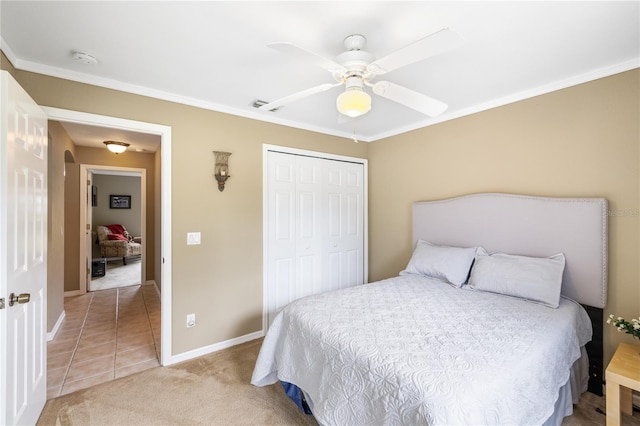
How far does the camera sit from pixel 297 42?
1.78 metres

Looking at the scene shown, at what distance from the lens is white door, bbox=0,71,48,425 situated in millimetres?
1363

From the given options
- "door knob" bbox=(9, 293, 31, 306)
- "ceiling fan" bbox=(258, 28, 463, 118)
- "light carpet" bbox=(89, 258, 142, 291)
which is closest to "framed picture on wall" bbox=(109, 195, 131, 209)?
"light carpet" bbox=(89, 258, 142, 291)

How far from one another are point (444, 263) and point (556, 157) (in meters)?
1.28

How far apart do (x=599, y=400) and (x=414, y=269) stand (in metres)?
1.57

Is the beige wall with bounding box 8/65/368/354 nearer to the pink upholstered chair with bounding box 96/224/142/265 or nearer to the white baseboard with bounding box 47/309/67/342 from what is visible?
the white baseboard with bounding box 47/309/67/342

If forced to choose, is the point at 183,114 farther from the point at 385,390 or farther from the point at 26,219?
the point at 385,390

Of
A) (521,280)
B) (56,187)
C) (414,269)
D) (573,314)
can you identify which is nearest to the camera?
(573,314)

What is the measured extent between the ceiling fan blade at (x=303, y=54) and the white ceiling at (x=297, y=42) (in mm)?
239

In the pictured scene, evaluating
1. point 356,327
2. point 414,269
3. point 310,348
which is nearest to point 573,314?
point 414,269

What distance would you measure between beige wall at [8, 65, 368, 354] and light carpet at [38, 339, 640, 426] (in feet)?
1.35

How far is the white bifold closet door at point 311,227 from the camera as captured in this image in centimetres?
324

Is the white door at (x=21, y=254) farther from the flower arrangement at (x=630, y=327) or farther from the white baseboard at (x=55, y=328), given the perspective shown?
the flower arrangement at (x=630, y=327)

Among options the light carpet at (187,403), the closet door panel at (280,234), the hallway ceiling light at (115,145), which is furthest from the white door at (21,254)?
the hallway ceiling light at (115,145)

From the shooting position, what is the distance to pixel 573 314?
2000 mm
